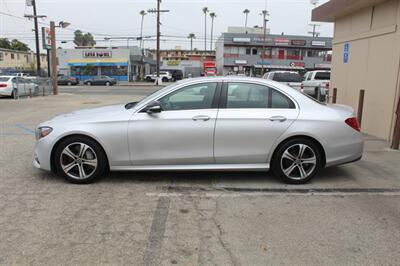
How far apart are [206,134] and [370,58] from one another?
21.4 feet

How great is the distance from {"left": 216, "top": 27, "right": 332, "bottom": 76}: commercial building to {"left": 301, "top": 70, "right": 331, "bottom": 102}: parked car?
5001 cm

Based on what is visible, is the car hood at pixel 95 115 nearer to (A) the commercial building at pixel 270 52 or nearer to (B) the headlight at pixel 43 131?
(B) the headlight at pixel 43 131

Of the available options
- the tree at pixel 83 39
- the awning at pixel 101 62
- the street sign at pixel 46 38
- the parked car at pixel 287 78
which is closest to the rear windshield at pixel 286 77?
the parked car at pixel 287 78

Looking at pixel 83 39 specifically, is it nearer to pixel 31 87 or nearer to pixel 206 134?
pixel 31 87

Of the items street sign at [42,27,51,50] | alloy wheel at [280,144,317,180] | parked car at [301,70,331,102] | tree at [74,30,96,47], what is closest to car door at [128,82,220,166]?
alloy wheel at [280,144,317,180]

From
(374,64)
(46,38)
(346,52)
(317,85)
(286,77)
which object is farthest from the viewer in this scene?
(46,38)

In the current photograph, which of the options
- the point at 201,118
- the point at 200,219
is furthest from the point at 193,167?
the point at 200,219

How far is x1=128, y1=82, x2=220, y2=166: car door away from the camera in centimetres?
510

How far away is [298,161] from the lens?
528 centimetres

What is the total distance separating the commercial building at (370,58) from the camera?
8.54m

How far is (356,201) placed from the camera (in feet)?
15.5

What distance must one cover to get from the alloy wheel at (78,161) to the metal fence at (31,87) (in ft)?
60.2

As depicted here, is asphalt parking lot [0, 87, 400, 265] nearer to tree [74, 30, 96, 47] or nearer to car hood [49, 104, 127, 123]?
car hood [49, 104, 127, 123]

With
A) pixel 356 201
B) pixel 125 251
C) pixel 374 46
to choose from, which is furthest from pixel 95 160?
pixel 374 46
